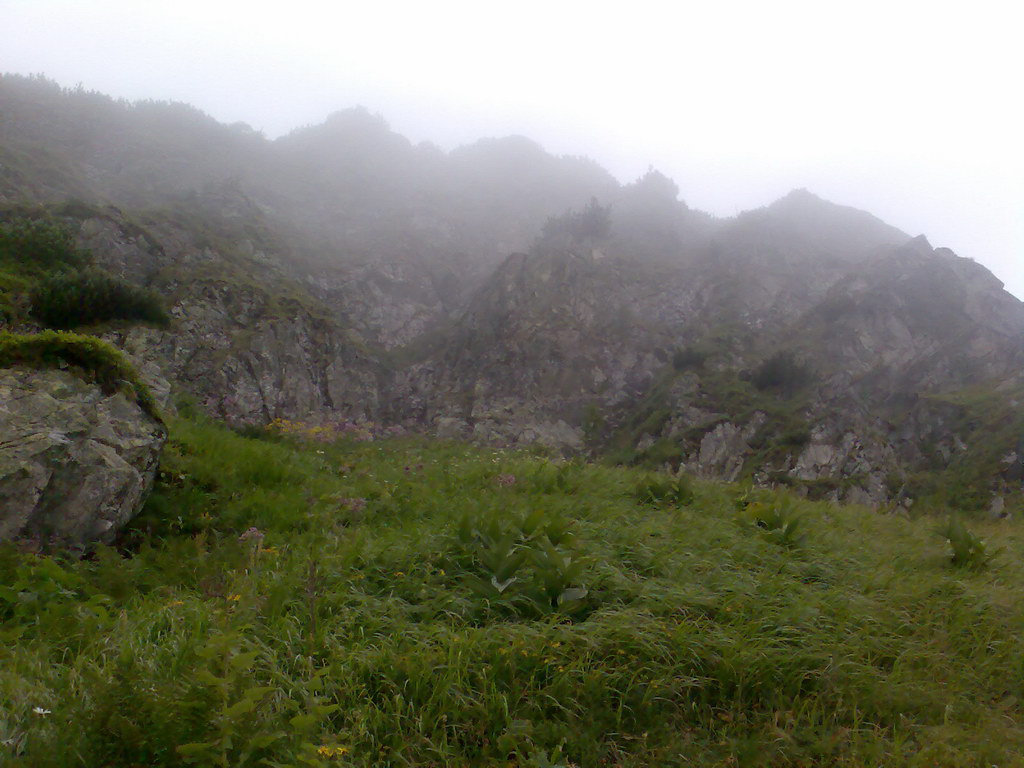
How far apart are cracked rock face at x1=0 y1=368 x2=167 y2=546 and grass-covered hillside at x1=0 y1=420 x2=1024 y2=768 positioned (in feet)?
0.91

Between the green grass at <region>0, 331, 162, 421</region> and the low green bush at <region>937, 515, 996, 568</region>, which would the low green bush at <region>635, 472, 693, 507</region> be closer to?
the low green bush at <region>937, 515, 996, 568</region>

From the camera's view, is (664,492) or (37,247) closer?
(664,492)

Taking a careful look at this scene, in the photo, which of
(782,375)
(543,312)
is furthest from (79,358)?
(543,312)

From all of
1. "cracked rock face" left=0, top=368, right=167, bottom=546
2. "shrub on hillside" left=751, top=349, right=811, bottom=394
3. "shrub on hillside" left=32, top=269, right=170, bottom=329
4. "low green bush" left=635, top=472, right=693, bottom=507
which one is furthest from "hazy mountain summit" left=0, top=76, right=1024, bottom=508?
"low green bush" left=635, top=472, right=693, bottom=507

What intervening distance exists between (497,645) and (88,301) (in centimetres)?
973

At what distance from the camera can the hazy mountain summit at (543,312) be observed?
17188 millimetres

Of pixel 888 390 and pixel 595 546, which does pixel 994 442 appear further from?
pixel 595 546

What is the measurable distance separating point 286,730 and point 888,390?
88.6 ft

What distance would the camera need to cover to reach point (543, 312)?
1168 inches

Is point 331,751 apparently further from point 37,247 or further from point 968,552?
point 37,247

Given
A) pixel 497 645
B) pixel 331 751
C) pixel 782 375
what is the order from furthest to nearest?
pixel 782 375
pixel 497 645
pixel 331 751

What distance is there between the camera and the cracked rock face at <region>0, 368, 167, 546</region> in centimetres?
406

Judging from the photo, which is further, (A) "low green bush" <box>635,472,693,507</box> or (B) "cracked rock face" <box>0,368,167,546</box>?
(A) "low green bush" <box>635,472,693,507</box>

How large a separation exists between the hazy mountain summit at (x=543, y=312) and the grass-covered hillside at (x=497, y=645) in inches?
242
